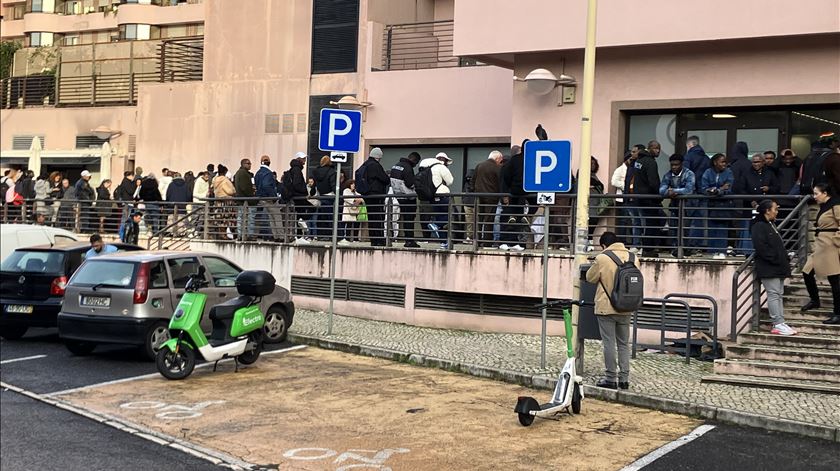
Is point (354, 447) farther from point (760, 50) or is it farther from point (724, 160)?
point (760, 50)

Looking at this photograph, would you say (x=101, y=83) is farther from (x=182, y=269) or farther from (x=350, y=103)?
(x=182, y=269)

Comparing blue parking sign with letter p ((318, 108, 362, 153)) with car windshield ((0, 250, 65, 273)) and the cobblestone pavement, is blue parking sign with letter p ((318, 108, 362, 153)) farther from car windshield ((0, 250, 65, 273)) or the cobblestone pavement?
car windshield ((0, 250, 65, 273))

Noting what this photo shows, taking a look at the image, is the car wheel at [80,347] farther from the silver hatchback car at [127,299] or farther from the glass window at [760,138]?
the glass window at [760,138]

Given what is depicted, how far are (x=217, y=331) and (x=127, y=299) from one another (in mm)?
1509

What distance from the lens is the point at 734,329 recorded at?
13586 mm

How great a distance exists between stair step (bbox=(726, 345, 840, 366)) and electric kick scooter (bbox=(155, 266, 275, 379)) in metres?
5.60

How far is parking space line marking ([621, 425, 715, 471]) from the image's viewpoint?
8688 millimetres

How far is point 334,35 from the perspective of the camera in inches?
1024

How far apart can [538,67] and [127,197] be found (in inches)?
464

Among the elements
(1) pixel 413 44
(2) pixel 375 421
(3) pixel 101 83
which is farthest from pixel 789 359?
(3) pixel 101 83

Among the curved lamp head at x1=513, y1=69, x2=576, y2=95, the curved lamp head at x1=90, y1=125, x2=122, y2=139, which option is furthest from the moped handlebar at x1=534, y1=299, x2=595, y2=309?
the curved lamp head at x1=90, y1=125, x2=122, y2=139

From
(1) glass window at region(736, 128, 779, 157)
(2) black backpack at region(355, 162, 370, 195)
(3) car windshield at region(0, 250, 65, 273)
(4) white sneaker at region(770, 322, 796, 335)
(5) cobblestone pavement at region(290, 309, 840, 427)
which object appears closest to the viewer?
(5) cobblestone pavement at region(290, 309, 840, 427)

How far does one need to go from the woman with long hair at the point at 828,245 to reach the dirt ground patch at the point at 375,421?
11.5 feet

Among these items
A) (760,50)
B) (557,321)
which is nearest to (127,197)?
(557,321)
